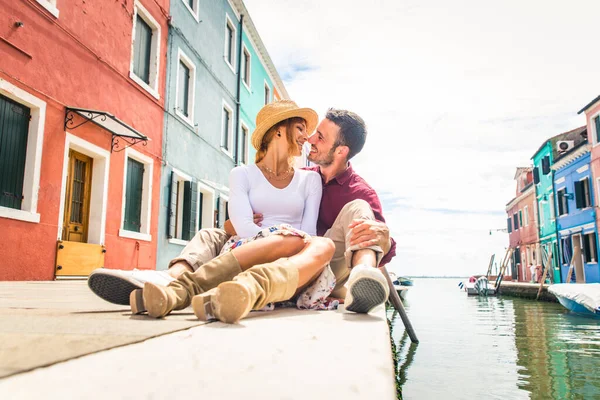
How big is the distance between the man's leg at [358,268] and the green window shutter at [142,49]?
7022 millimetres

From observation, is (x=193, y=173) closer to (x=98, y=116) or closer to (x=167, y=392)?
(x=98, y=116)

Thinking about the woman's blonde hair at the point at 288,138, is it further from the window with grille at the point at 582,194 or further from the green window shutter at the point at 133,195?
the window with grille at the point at 582,194

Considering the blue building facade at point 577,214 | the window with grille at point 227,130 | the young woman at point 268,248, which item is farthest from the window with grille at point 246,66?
the blue building facade at point 577,214

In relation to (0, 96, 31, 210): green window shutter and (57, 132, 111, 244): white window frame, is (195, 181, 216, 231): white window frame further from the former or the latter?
(0, 96, 31, 210): green window shutter

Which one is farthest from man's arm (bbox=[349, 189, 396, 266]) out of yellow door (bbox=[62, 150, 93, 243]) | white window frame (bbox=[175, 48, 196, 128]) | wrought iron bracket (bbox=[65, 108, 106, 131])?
white window frame (bbox=[175, 48, 196, 128])

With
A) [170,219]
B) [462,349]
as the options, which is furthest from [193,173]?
[462,349]

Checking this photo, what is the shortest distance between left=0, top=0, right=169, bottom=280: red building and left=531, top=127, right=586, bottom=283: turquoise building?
846 inches

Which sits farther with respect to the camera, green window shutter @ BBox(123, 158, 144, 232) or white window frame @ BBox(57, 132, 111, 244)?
green window shutter @ BBox(123, 158, 144, 232)

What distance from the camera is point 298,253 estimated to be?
2176 millimetres

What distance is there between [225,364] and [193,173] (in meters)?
9.91

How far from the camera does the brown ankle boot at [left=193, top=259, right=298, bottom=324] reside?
1.59 meters

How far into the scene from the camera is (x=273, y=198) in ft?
8.78

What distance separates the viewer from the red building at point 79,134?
5.58 m

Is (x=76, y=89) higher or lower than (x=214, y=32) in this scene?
lower
